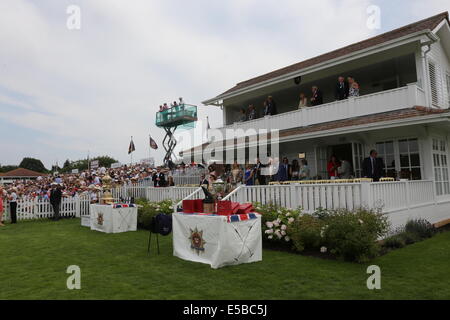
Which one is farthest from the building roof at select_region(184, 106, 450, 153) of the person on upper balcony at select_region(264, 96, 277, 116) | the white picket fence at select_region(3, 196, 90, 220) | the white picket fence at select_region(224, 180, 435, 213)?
the white picket fence at select_region(3, 196, 90, 220)

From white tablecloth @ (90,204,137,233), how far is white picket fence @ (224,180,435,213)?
4.28m

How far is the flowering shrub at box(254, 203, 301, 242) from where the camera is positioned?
8195mm

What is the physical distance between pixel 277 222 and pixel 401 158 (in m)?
6.83

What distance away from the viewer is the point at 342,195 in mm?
8648

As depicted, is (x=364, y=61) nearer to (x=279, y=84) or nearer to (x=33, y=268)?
(x=279, y=84)

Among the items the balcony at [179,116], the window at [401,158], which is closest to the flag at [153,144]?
the balcony at [179,116]

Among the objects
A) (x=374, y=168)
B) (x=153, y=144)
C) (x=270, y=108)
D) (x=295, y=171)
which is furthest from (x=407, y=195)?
(x=153, y=144)

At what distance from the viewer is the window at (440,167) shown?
472 inches

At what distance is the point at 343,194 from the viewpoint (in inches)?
340

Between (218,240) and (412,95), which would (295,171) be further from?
(218,240)

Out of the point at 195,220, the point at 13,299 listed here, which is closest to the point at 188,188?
the point at 195,220

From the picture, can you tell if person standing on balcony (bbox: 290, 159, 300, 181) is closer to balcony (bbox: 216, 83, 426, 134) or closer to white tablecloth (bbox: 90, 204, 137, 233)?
balcony (bbox: 216, 83, 426, 134)

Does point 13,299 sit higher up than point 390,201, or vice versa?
point 390,201
